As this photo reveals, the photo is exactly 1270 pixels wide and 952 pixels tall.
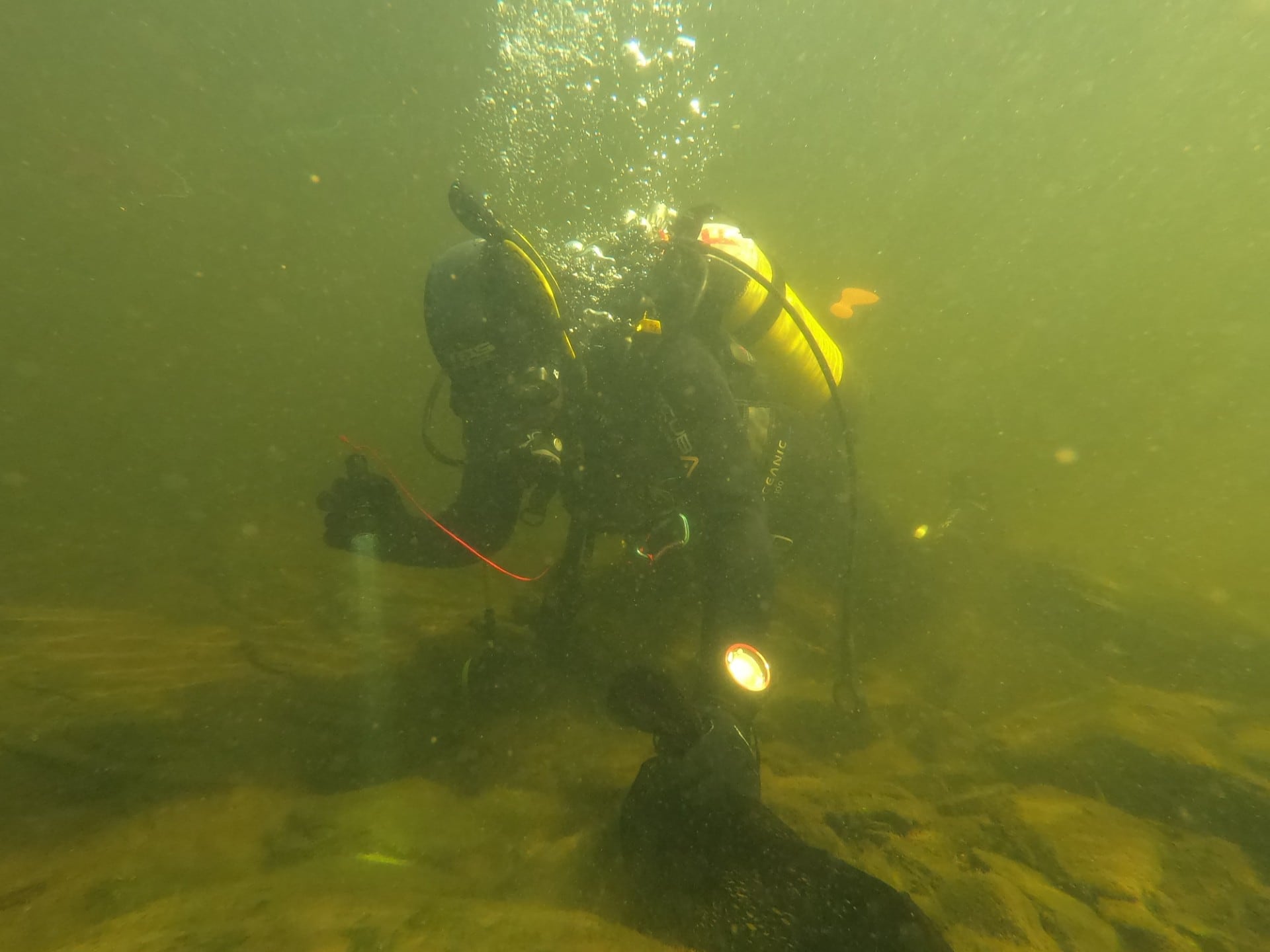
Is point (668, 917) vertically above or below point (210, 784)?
above

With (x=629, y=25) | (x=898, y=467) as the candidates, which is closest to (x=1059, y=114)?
(x=629, y=25)

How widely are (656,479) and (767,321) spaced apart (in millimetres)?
1376

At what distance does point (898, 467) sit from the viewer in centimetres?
1333

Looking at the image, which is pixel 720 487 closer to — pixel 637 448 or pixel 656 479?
pixel 656 479

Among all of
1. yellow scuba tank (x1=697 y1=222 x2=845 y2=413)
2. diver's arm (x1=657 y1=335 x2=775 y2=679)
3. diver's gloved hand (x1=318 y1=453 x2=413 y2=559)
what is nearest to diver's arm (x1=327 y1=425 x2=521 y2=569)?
diver's gloved hand (x1=318 y1=453 x2=413 y2=559)

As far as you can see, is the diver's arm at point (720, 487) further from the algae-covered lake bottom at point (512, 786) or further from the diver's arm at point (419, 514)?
the algae-covered lake bottom at point (512, 786)

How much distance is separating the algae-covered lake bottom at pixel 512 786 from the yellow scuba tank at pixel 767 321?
87.5 inches

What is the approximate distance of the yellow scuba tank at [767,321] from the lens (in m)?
3.51

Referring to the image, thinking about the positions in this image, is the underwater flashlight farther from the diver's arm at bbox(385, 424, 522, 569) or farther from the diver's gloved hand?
the diver's gloved hand

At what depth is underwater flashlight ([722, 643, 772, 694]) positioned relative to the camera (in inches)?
108

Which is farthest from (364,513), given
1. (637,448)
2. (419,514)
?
(637,448)

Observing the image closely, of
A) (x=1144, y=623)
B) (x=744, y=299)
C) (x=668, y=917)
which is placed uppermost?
(x=744, y=299)

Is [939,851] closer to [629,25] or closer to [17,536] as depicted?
[17,536]

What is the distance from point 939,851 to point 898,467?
38.6 feet
